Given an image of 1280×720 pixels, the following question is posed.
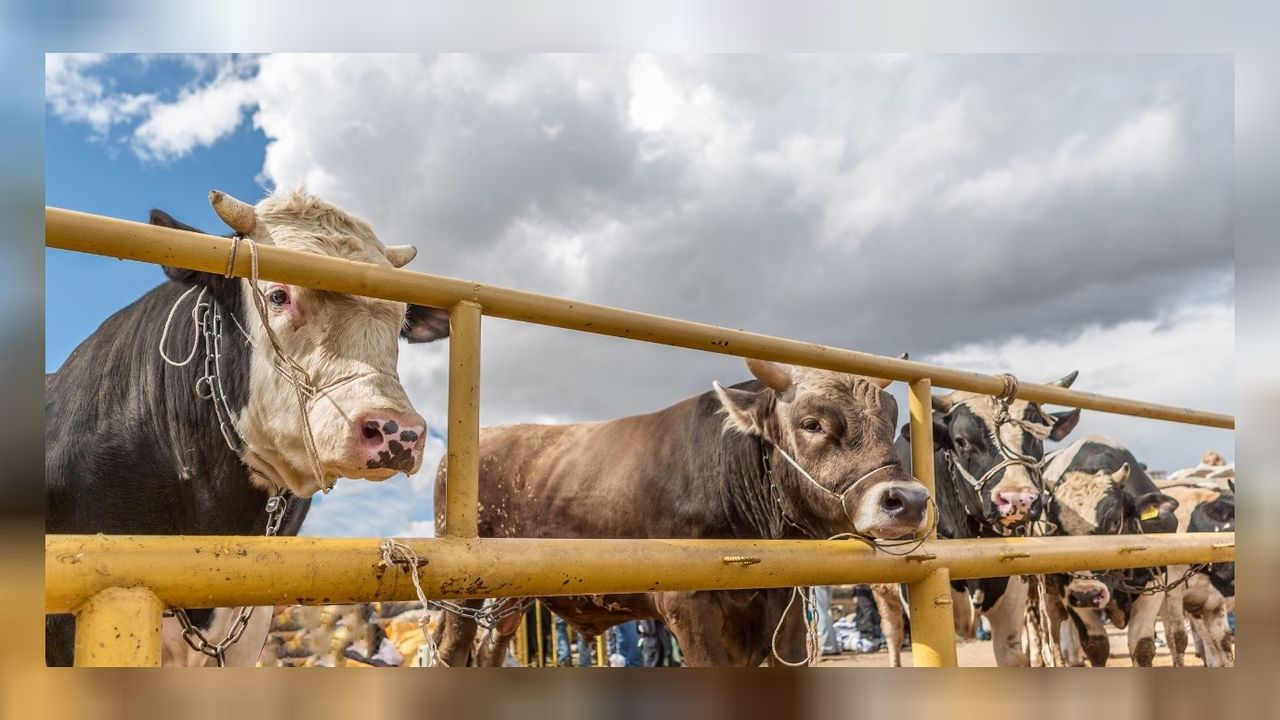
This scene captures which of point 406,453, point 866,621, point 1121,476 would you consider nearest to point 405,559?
point 406,453

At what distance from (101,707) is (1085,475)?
631cm

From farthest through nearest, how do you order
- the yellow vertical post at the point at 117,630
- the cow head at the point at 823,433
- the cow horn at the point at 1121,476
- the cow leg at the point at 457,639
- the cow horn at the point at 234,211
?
1. the cow horn at the point at 1121,476
2. the cow leg at the point at 457,639
3. the cow head at the point at 823,433
4. the cow horn at the point at 234,211
5. the yellow vertical post at the point at 117,630

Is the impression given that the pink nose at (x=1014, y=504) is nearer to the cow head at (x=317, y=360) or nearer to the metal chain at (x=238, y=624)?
the cow head at (x=317, y=360)

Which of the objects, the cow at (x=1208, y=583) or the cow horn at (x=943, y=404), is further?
the cow at (x=1208, y=583)

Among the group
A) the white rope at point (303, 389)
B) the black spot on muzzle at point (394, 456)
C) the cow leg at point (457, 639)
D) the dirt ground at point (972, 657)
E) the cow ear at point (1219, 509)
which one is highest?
the white rope at point (303, 389)

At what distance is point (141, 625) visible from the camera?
1049mm

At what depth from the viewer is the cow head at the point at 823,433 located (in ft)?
9.67

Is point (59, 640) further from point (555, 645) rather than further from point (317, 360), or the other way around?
point (555, 645)

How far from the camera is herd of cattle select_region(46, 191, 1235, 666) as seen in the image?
211cm

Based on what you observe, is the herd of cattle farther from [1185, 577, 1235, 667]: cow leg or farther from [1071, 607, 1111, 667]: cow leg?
[1185, 577, 1235, 667]: cow leg

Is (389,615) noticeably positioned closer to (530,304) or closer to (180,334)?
(180,334)

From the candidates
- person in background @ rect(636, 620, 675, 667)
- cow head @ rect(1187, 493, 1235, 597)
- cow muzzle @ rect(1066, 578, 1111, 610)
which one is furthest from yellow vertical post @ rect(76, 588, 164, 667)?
cow head @ rect(1187, 493, 1235, 597)

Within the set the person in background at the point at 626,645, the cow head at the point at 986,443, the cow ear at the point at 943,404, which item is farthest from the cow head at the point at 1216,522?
the person in background at the point at 626,645

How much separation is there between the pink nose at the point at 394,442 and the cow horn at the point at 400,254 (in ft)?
2.87
